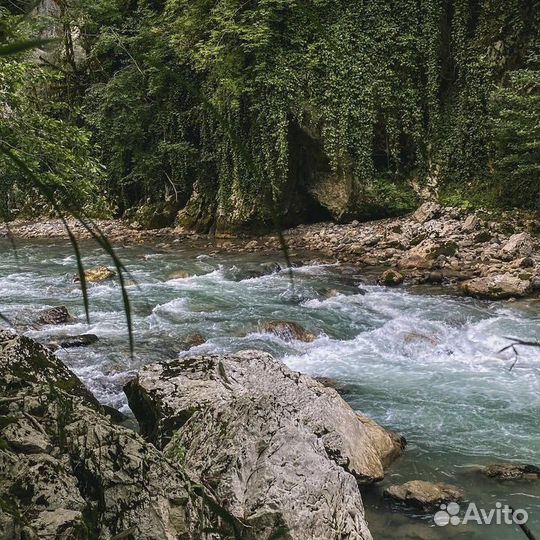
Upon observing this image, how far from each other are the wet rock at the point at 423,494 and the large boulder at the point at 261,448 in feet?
0.64

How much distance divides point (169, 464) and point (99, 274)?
898 cm

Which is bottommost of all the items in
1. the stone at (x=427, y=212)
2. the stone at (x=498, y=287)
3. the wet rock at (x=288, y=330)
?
the wet rock at (x=288, y=330)

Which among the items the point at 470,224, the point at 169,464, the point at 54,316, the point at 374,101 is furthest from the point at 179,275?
the point at 169,464

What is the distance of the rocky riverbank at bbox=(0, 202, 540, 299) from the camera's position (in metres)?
8.92

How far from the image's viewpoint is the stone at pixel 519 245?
9.74 metres

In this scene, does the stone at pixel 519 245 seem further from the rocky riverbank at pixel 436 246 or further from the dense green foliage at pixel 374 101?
the dense green foliage at pixel 374 101

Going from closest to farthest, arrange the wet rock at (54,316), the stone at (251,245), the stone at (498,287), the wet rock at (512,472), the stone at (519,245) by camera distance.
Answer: the wet rock at (512,472)
the wet rock at (54,316)
the stone at (498,287)
the stone at (519,245)
the stone at (251,245)

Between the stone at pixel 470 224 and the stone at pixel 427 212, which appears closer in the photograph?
the stone at pixel 470 224

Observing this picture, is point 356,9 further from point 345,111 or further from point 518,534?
point 518,534

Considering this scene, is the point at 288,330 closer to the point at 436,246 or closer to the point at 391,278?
the point at 391,278

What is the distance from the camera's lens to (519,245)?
9914 mm

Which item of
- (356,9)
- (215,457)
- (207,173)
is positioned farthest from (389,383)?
(207,173)

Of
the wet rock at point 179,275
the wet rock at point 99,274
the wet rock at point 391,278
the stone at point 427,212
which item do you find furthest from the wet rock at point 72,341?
the stone at point 427,212

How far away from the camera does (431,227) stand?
11680 mm
